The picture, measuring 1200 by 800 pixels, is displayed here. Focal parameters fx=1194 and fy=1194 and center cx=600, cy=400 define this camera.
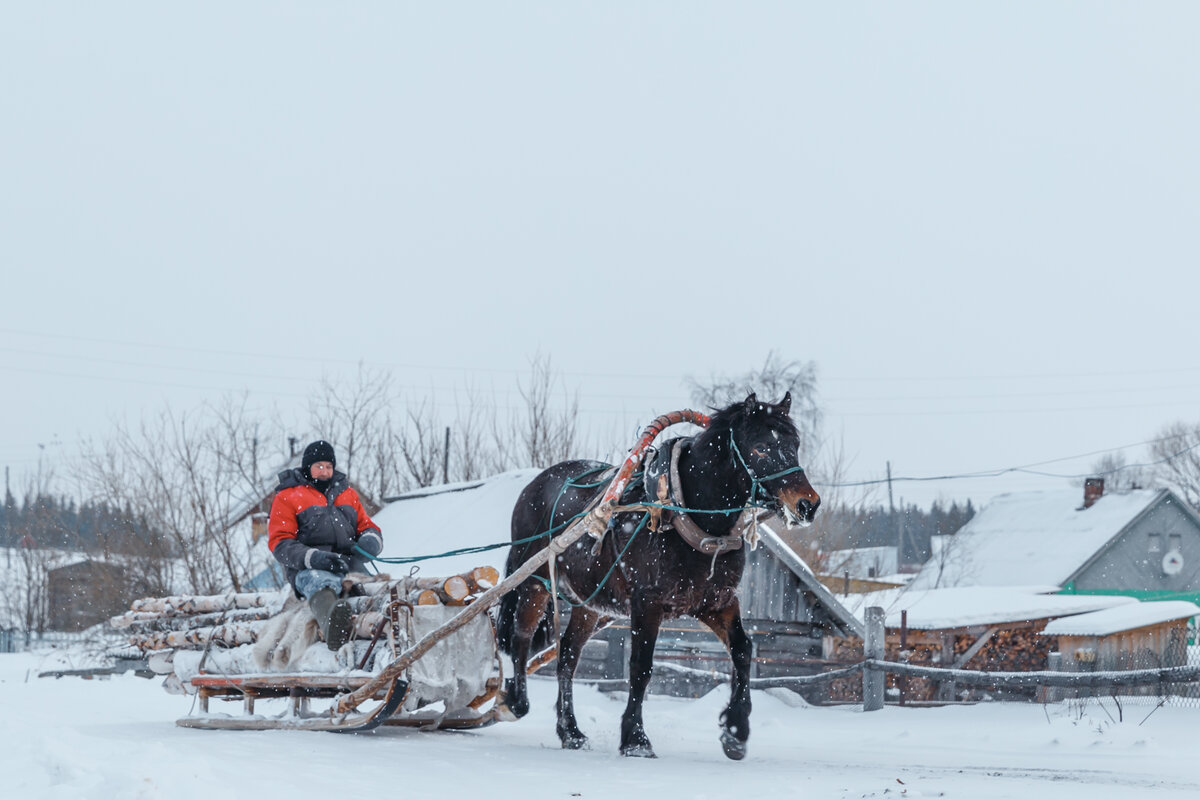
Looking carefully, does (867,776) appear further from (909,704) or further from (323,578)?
(909,704)

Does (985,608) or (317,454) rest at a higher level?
(317,454)

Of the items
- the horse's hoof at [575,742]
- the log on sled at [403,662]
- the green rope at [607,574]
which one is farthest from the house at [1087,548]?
the log on sled at [403,662]

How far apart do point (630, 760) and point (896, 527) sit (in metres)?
Result: 71.2

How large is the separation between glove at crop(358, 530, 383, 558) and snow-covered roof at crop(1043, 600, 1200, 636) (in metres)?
8.93

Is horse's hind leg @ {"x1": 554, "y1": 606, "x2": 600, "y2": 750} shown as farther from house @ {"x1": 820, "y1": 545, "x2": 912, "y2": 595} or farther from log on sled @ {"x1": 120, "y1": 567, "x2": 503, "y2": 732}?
house @ {"x1": 820, "y1": 545, "x2": 912, "y2": 595}

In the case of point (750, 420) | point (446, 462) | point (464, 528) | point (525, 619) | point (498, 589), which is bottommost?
point (525, 619)

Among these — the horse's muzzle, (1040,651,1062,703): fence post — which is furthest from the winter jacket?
(1040,651,1062,703): fence post

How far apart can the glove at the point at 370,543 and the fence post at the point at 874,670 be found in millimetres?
5620

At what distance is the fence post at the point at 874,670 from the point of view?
38.6 ft

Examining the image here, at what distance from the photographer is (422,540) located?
17000 mm

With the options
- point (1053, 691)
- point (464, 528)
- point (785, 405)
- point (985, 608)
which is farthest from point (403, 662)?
point (985, 608)

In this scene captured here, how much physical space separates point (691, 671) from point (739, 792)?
8.15 meters

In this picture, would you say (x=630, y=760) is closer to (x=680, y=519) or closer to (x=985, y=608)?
(x=680, y=519)

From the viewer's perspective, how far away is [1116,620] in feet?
46.7
